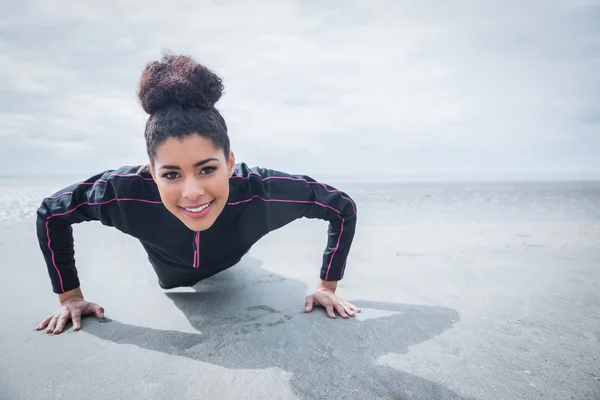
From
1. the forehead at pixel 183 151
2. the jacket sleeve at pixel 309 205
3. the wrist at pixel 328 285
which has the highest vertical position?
the forehead at pixel 183 151

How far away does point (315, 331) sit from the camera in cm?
204

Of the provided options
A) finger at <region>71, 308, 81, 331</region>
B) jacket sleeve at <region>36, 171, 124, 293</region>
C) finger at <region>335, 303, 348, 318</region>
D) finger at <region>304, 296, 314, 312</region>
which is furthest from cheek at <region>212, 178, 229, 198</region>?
finger at <region>71, 308, 81, 331</region>

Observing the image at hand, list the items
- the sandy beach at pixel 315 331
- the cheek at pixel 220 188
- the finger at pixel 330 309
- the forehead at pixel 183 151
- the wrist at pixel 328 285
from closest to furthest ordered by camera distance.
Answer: the sandy beach at pixel 315 331 < the forehead at pixel 183 151 < the cheek at pixel 220 188 < the finger at pixel 330 309 < the wrist at pixel 328 285

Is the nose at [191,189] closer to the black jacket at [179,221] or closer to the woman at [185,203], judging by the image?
the woman at [185,203]

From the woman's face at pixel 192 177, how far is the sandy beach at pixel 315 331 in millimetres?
750

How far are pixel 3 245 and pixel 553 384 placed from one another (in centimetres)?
529

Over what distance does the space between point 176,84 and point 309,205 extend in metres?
1.19

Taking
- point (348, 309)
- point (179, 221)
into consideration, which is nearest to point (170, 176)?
point (179, 221)

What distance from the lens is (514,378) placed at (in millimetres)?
1588

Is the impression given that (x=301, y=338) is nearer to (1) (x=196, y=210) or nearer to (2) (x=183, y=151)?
(1) (x=196, y=210)

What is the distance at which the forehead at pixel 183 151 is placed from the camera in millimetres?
1808

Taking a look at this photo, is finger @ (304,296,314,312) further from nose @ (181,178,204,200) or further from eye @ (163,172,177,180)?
eye @ (163,172,177,180)

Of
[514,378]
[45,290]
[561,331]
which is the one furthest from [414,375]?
[45,290]

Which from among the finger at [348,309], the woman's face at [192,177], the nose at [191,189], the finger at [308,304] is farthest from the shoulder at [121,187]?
the finger at [348,309]
